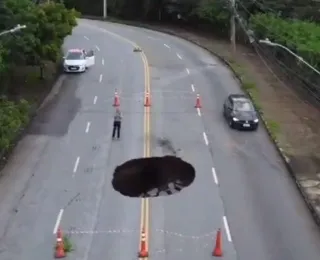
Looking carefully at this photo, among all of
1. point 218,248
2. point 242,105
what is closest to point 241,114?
point 242,105

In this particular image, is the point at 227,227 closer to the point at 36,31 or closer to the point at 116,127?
the point at 116,127

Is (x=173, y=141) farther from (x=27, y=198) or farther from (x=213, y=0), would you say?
(x=213, y=0)

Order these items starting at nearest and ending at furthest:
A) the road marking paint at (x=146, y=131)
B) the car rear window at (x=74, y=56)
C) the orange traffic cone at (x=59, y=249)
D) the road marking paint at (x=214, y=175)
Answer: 1. the orange traffic cone at (x=59, y=249)
2. the road marking paint at (x=146, y=131)
3. the road marking paint at (x=214, y=175)
4. the car rear window at (x=74, y=56)

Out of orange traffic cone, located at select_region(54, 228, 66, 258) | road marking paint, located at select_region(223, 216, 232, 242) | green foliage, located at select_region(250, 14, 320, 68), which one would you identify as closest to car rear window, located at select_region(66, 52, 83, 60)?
green foliage, located at select_region(250, 14, 320, 68)

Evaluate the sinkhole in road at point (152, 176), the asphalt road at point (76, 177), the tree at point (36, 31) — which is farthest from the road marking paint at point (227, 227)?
the tree at point (36, 31)

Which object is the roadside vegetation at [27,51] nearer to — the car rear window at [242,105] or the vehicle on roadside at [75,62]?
the vehicle on roadside at [75,62]

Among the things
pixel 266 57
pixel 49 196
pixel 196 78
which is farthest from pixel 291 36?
pixel 49 196
